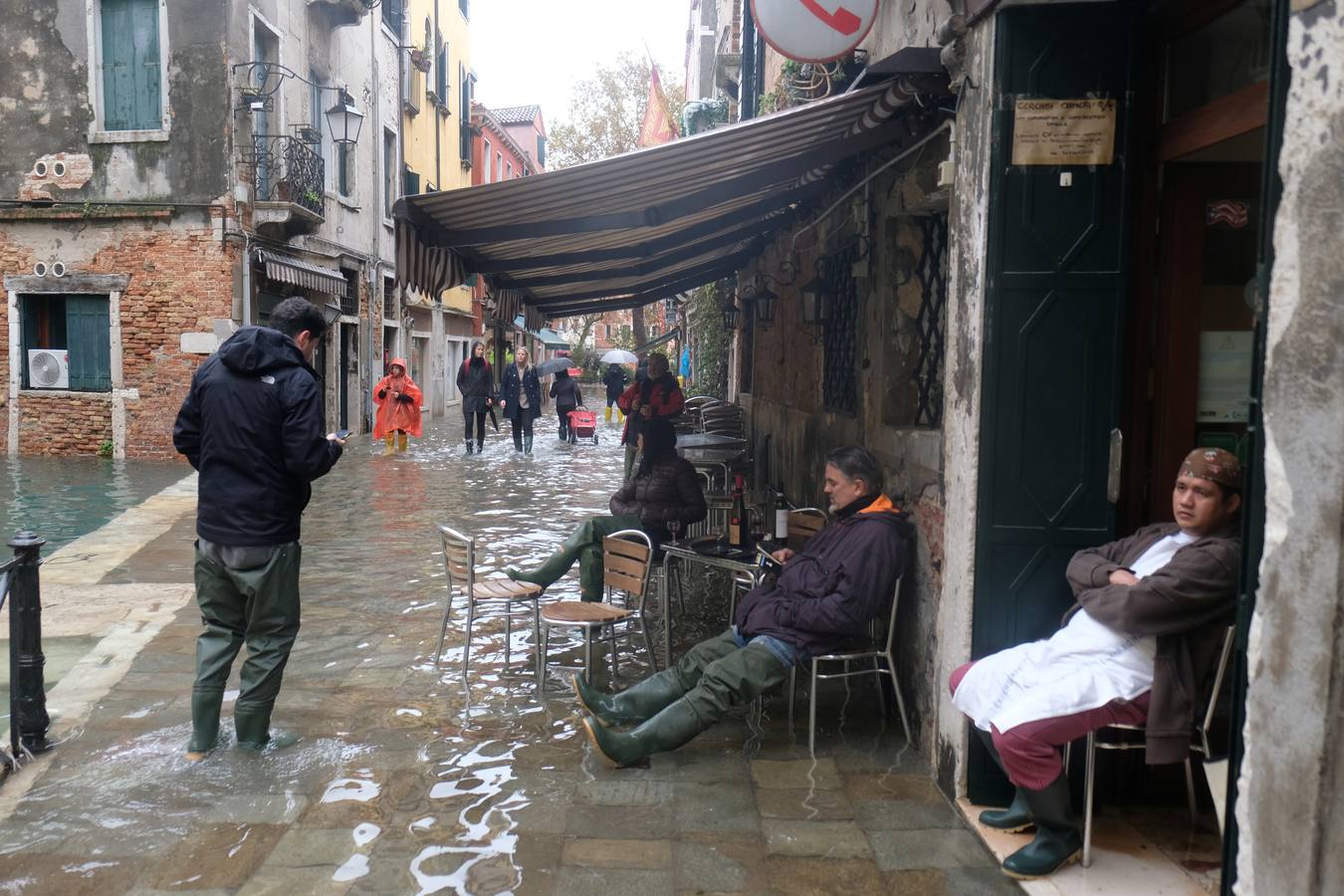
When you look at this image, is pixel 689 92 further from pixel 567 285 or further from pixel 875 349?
pixel 875 349

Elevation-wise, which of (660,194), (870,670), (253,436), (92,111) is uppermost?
(92,111)

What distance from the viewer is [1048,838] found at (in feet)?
11.4

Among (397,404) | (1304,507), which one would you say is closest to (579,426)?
(397,404)

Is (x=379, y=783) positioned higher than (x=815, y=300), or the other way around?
(x=815, y=300)

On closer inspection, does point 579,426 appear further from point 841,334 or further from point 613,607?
point 613,607

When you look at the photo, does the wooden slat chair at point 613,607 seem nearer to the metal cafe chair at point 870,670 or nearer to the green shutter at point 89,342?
the metal cafe chair at point 870,670

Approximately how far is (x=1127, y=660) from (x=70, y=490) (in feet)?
38.2

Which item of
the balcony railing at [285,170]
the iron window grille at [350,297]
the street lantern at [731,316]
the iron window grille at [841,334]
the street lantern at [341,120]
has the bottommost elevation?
the iron window grille at [841,334]

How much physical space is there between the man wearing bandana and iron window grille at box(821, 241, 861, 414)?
2.89 meters

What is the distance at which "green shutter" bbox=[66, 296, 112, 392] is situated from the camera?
15.3m

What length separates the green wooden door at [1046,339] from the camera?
12.1 ft

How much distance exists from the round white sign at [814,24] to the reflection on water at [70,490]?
6.47m

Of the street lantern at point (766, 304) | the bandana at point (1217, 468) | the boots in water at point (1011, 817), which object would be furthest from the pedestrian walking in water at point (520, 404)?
the bandana at point (1217, 468)

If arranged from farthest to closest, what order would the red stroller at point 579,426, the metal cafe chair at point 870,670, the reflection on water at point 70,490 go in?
1. the red stroller at point 579,426
2. the reflection on water at point 70,490
3. the metal cafe chair at point 870,670
